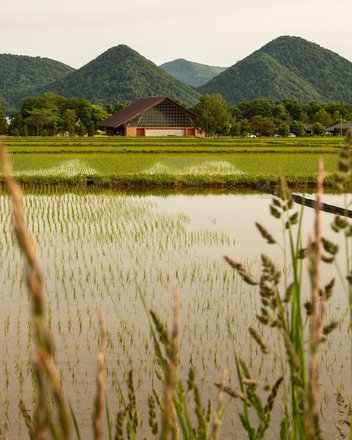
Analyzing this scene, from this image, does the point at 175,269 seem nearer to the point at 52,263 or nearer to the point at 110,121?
the point at 52,263

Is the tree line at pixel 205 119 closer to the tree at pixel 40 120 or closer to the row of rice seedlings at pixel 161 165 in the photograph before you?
the tree at pixel 40 120

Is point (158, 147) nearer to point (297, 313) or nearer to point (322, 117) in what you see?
point (297, 313)

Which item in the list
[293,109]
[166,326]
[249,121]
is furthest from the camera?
[293,109]

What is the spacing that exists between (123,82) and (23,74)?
58.0 metres

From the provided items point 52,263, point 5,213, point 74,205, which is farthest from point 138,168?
point 52,263

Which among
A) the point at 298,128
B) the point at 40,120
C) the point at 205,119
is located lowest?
the point at 298,128

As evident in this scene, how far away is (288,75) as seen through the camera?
161 m

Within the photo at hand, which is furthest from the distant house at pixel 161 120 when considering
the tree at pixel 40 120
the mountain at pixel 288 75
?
the mountain at pixel 288 75

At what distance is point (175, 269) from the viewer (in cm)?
824

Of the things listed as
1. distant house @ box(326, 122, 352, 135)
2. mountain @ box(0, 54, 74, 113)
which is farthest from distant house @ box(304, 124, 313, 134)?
mountain @ box(0, 54, 74, 113)

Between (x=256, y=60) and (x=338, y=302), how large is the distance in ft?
512

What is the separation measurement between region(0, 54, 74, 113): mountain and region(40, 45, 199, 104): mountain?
29.1 metres

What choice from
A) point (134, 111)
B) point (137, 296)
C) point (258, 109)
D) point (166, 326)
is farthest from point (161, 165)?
point (258, 109)

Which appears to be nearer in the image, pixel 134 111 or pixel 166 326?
pixel 166 326
